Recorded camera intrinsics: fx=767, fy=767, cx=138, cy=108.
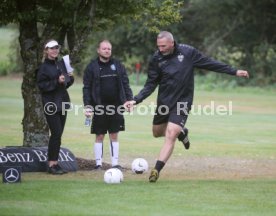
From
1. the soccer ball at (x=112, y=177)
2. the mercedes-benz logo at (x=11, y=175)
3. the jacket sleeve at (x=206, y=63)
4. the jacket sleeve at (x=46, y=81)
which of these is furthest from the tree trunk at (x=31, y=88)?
the jacket sleeve at (x=206, y=63)

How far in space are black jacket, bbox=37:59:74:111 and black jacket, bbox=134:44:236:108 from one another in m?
1.37

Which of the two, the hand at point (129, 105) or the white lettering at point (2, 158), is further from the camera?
A: the white lettering at point (2, 158)

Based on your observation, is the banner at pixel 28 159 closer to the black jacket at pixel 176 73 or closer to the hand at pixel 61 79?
the hand at pixel 61 79

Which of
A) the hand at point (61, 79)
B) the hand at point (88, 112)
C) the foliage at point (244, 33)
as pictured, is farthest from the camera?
the foliage at point (244, 33)

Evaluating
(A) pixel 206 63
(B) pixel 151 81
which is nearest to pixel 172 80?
(B) pixel 151 81

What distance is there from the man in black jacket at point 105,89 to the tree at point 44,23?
81 cm

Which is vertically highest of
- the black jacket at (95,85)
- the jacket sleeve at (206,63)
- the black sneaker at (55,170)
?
the jacket sleeve at (206,63)

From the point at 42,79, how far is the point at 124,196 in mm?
3343

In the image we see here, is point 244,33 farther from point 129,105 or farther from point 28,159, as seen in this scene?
point 129,105

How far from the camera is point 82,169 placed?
14.8 metres

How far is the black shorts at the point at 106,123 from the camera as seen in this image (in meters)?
14.1

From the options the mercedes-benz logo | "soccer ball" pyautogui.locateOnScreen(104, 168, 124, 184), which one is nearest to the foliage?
"soccer ball" pyautogui.locateOnScreen(104, 168, 124, 184)

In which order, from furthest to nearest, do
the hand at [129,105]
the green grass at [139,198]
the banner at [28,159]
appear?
1. the banner at [28,159]
2. the hand at [129,105]
3. the green grass at [139,198]

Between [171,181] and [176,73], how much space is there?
5.94 feet
